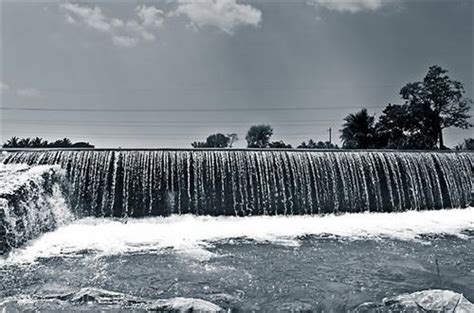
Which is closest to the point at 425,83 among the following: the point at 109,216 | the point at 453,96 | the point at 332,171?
the point at 453,96

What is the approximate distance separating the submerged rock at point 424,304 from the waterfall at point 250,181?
23.0 ft

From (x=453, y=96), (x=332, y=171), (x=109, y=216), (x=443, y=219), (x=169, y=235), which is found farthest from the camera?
(x=453, y=96)

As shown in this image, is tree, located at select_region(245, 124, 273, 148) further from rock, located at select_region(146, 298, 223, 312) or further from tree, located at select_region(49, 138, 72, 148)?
rock, located at select_region(146, 298, 223, 312)

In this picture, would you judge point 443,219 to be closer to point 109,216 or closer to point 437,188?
point 437,188

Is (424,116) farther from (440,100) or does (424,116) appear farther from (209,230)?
(209,230)

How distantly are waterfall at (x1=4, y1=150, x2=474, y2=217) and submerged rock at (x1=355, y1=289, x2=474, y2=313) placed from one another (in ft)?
23.0

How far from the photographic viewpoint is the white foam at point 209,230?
7.72 metres

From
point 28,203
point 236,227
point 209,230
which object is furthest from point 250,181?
point 28,203

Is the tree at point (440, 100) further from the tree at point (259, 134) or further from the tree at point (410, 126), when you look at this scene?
the tree at point (259, 134)

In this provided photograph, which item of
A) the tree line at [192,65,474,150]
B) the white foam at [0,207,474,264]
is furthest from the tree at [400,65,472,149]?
the white foam at [0,207,474,264]

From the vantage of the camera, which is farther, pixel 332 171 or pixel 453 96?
pixel 453 96

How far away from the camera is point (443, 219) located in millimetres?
11547

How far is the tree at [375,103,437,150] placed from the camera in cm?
2447

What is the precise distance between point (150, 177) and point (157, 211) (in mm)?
977
